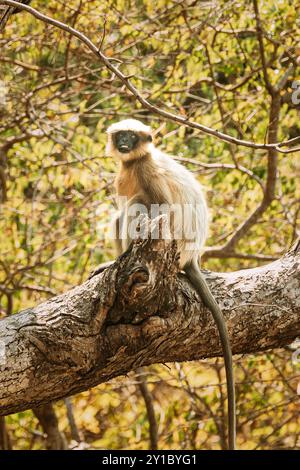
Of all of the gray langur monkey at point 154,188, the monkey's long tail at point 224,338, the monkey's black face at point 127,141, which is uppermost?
the monkey's black face at point 127,141

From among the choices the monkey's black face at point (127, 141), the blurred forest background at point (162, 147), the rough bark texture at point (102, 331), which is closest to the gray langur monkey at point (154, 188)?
the monkey's black face at point (127, 141)

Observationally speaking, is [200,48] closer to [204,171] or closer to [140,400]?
[204,171]

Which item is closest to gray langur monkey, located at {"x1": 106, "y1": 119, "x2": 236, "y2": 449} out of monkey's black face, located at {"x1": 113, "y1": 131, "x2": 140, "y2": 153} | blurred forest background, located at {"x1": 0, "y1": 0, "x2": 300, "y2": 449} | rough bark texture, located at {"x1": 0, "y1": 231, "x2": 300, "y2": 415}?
monkey's black face, located at {"x1": 113, "y1": 131, "x2": 140, "y2": 153}

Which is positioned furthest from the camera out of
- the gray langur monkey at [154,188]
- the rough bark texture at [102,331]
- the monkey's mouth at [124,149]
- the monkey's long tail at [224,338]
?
the monkey's mouth at [124,149]

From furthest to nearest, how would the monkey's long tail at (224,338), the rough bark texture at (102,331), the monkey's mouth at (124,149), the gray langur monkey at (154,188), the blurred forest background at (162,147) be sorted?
the blurred forest background at (162,147), the monkey's mouth at (124,149), the gray langur monkey at (154,188), the monkey's long tail at (224,338), the rough bark texture at (102,331)

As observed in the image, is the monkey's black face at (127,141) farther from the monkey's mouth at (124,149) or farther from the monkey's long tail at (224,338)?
the monkey's long tail at (224,338)

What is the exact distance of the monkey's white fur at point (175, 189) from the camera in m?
4.79

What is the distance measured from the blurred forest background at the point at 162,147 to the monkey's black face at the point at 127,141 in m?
0.82

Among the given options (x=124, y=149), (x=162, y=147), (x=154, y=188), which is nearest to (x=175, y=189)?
(x=154, y=188)

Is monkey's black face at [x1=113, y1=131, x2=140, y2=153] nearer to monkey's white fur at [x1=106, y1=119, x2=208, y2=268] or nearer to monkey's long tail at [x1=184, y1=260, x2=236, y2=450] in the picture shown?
monkey's white fur at [x1=106, y1=119, x2=208, y2=268]

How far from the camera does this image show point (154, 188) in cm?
502
